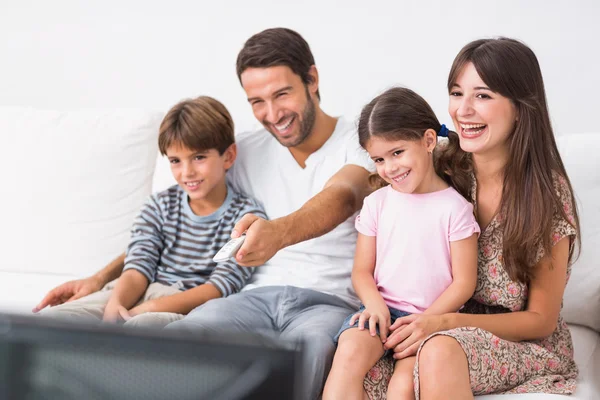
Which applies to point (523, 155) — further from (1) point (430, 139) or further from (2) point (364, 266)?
(2) point (364, 266)

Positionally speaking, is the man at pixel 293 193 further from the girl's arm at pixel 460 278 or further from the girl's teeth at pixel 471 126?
the girl's teeth at pixel 471 126

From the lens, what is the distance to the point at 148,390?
583mm

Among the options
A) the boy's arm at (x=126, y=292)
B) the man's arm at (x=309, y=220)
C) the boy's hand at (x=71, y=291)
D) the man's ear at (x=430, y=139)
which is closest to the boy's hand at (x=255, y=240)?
the man's arm at (x=309, y=220)

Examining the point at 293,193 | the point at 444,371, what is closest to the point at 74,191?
the point at 293,193

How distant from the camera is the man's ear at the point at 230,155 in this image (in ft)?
6.48

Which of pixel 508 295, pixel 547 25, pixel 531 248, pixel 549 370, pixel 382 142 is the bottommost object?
pixel 549 370

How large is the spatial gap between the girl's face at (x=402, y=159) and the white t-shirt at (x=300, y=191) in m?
0.29

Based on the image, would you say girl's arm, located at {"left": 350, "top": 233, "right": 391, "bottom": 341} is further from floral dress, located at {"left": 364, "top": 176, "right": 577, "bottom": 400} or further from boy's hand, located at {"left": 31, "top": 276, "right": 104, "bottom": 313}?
boy's hand, located at {"left": 31, "top": 276, "right": 104, "bottom": 313}

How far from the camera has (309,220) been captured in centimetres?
162

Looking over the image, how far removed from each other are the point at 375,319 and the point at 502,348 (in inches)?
9.8

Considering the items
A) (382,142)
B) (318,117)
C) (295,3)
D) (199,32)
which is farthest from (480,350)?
(199,32)

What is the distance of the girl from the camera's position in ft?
4.75

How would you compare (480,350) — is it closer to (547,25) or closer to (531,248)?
(531,248)

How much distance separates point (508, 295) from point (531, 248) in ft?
0.40
